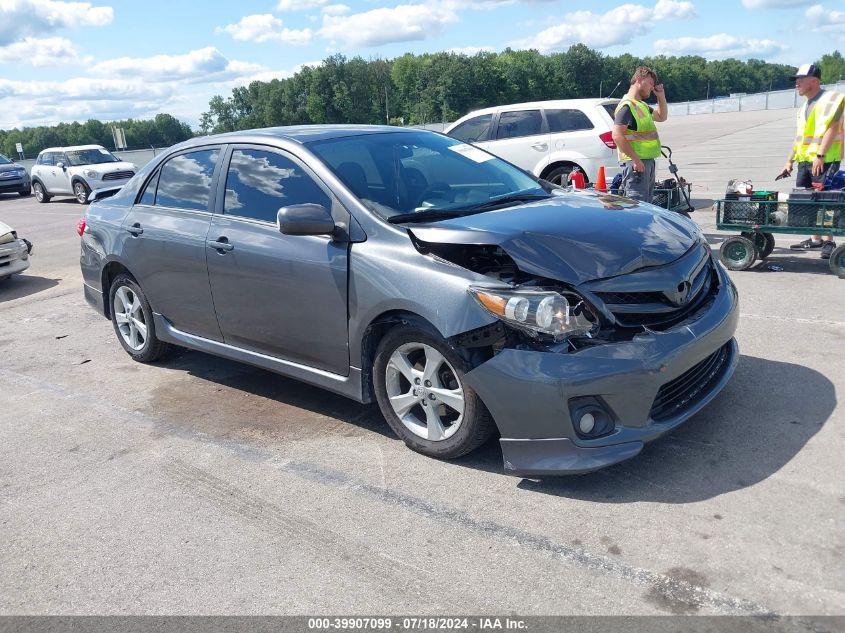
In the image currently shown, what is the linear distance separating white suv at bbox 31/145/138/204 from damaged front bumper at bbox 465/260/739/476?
21.5 meters

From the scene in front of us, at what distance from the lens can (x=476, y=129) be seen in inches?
488

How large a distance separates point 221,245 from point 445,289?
72.5 inches

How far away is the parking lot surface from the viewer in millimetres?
2879

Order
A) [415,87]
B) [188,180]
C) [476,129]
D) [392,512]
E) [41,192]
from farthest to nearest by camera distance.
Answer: [415,87] → [41,192] → [476,129] → [188,180] → [392,512]

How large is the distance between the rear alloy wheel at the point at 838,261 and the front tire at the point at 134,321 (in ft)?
19.5

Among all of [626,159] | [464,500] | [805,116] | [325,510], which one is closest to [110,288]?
[325,510]

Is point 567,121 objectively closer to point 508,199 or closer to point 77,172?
point 508,199

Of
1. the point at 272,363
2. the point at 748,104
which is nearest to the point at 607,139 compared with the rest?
the point at 272,363

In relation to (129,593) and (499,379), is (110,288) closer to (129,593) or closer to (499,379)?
(129,593)

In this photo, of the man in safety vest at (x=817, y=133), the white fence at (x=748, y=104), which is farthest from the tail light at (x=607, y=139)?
the white fence at (x=748, y=104)

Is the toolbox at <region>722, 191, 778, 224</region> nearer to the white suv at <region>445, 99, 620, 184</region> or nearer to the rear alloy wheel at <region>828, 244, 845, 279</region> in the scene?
the rear alloy wheel at <region>828, 244, 845, 279</region>

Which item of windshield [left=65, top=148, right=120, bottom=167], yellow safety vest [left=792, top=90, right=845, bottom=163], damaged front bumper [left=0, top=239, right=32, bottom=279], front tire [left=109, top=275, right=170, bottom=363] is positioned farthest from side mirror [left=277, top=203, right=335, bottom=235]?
windshield [left=65, top=148, right=120, bottom=167]

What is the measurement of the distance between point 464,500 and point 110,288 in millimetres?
3983

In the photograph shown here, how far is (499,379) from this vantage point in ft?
11.4
